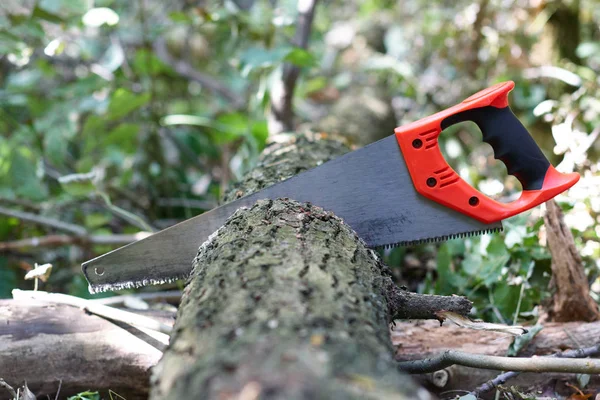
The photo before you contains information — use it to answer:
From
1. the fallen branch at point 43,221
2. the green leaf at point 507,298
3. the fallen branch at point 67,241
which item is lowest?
the green leaf at point 507,298

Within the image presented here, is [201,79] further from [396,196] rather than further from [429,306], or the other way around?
[429,306]

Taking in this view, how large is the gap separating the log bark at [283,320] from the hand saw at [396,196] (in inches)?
10.3

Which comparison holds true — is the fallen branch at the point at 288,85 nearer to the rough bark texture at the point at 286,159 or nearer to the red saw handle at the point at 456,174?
the rough bark texture at the point at 286,159

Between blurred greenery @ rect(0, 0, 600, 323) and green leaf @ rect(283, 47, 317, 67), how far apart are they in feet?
0.04

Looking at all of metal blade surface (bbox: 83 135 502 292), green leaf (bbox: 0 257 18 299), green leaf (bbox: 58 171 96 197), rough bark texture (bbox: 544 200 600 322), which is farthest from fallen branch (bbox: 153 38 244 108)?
rough bark texture (bbox: 544 200 600 322)

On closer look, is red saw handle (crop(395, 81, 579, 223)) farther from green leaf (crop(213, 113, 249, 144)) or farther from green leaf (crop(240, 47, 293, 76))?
green leaf (crop(213, 113, 249, 144))

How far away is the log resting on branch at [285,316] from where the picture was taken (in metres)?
0.85

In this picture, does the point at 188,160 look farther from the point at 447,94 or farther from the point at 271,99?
the point at 447,94

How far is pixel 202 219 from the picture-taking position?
1.74 metres

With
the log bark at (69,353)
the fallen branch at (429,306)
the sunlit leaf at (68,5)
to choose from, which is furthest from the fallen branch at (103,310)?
the sunlit leaf at (68,5)

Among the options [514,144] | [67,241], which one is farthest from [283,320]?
[67,241]

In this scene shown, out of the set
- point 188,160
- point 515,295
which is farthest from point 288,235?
point 188,160

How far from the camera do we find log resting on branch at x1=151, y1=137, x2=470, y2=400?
0.85 meters

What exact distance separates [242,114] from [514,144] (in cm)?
225
